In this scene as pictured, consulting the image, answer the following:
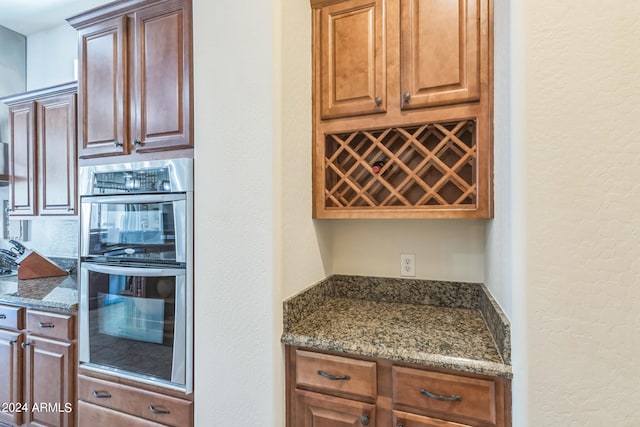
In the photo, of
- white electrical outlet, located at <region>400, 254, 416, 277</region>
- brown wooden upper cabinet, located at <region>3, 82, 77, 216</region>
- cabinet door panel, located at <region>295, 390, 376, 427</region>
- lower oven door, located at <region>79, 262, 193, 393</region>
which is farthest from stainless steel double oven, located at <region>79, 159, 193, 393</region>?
white electrical outlet, located at <region>400, 254, 416, 277</region>

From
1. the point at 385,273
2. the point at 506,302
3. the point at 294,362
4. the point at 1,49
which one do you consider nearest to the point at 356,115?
the point at 385,273

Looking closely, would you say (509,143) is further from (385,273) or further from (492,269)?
(385,273)

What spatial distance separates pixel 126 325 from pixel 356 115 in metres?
1.55

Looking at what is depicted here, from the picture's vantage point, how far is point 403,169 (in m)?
1.46

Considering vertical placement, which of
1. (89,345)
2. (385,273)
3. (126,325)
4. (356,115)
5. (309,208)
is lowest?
(89,345)

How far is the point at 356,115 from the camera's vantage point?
149 cm

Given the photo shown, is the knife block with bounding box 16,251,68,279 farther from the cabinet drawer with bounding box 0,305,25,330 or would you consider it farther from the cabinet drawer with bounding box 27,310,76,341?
the cabinet drawer with bounding box 27,310,76,341

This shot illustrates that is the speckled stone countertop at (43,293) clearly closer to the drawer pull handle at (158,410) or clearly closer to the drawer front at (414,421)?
the drawer pull handle at (158,410)

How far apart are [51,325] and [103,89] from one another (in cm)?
138

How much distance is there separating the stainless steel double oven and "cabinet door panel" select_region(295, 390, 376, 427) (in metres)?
0.53

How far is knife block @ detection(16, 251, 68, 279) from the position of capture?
2301 mm

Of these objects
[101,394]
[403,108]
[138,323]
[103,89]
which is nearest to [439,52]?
[403,108]

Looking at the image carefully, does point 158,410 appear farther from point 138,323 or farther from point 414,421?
point 414,421

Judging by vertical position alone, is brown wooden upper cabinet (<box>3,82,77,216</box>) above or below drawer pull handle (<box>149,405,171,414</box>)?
above
